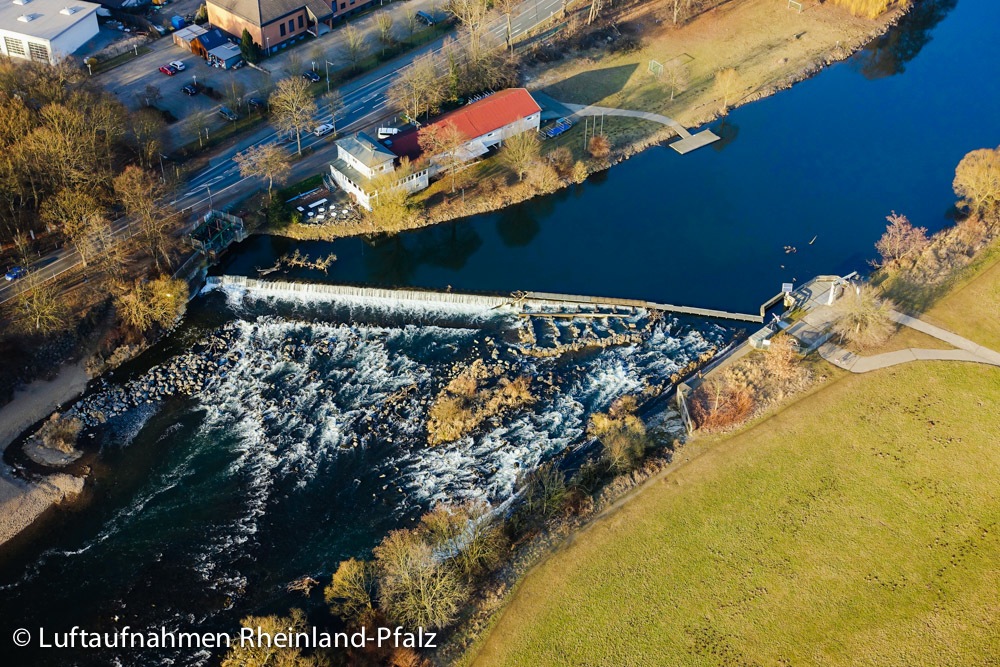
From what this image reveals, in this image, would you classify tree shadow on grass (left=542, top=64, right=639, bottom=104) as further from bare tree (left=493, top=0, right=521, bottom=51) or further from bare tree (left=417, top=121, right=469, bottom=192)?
bare tree (left=417, top=121, right=469, bottom=192)

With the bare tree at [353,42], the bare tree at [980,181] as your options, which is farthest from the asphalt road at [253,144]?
the bare tree at [980,181]

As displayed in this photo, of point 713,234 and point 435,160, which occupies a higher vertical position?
point 435,160

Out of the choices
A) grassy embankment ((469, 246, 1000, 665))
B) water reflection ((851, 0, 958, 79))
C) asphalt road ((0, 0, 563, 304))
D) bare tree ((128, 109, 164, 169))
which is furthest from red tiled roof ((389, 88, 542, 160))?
water reflection ((851, 0, 958, 79))

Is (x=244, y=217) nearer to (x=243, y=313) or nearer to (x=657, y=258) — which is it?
(x=243, y=313)

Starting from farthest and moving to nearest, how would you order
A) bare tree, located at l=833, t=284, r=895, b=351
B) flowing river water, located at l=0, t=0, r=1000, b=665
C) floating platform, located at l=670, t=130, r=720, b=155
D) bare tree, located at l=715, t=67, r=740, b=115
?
bare tree, located at l=715, t=67, r=740, b=115, floating platform, located at l=670, t=130, r=720, b=155, bare tree, located at l=833, t=284, r=895, b=351, flowing river water, located at l=0, t=0, r=1000, b=665

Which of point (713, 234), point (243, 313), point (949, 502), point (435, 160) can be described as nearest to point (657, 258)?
point (713, 234)

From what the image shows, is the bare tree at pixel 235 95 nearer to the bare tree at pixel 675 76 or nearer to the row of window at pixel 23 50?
the row of window at pixel 23 50
